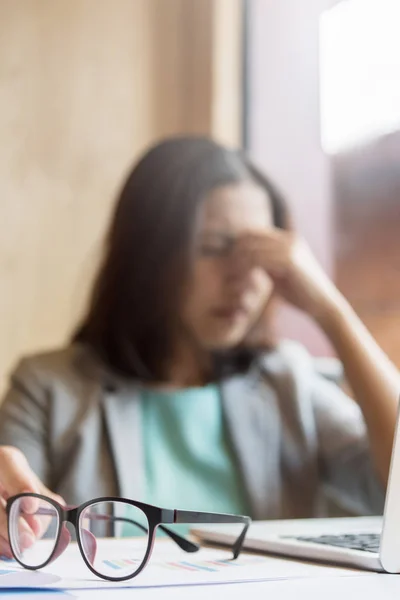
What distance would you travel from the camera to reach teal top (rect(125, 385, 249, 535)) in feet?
2.63

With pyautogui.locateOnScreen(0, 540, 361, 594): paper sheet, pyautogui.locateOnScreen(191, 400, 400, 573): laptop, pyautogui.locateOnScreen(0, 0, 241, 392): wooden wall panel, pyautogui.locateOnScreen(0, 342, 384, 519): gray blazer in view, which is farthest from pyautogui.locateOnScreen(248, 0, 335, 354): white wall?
pyautogui.locateOnScreen(0, 540, 361, 594): paper sheet

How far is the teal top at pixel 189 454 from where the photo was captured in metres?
0.80

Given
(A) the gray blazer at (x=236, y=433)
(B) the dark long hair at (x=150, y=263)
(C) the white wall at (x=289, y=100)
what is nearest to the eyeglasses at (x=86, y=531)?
(A) the gray blazer at (x=236, y=433)

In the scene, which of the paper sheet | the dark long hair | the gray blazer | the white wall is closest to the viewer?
the paper sheet

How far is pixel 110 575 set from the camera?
1.09 feet

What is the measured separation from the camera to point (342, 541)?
0.42 meters

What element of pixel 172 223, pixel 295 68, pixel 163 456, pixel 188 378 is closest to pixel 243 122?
pixel 295 68

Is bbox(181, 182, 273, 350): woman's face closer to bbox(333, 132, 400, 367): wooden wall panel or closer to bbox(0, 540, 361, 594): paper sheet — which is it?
bbox(333, 132, 400, 367): wooden wall panel

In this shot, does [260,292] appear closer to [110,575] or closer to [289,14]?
[289,14]

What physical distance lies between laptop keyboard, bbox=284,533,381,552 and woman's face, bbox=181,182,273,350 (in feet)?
1.60

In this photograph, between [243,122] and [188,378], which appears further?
[243,122]

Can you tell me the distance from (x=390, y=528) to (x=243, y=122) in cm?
86

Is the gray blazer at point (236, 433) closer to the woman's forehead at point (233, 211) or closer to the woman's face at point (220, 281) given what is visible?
the woman's face at point (220, 281)

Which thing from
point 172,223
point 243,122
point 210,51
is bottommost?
point 172,223
